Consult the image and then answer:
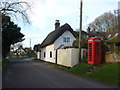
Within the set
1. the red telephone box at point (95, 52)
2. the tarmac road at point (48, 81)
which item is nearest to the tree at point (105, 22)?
the red telephone box at point (95, 52)

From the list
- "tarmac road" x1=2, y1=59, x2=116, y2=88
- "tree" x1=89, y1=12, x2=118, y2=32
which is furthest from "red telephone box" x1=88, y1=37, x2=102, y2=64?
"tree" x1=89, y1=12, x2=118, y2=32

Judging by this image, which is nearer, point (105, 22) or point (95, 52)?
point (95, 52)

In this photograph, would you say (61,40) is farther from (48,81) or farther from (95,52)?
(48,81)

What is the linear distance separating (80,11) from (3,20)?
9327 mm

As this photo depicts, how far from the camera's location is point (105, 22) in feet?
134

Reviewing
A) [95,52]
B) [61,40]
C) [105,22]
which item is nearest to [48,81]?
[95,52]

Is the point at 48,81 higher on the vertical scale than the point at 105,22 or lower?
lower

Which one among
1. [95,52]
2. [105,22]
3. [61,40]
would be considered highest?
[105,22]

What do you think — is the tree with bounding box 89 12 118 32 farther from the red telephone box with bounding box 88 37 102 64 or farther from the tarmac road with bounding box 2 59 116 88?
the tarmac road with bounding box 2 59 116 88

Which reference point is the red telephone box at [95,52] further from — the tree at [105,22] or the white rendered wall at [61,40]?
the tree at [105,22]

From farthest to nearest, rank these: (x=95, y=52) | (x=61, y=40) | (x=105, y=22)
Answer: (x=105, y=22), (x=61, y=40), (x=95, y=52)

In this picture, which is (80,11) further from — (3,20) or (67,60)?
(3,20)

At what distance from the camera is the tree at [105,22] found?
128ft

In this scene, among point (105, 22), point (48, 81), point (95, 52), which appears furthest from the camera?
point (105, 22)
